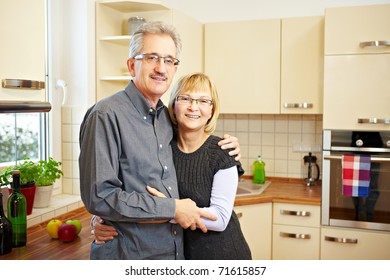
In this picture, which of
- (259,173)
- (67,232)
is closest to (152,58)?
(67,232)

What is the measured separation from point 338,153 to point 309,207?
1.16 feet

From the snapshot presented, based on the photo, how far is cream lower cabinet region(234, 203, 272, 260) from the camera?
2.71m

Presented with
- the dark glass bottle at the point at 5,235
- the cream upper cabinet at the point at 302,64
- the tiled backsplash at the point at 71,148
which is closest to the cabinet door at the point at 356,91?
the cream upper cabinet at the point at 302,64

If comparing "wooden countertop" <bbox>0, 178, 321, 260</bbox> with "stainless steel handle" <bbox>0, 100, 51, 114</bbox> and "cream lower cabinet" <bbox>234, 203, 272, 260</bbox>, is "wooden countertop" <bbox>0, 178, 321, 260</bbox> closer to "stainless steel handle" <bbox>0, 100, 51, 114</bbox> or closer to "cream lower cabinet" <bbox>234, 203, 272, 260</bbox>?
"cream lower cabinet" <bbox>234, 203, 272, 260</bbox>

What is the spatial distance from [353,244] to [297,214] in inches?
13.7

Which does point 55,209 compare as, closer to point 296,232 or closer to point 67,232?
point 67,232

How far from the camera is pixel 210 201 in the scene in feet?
4.85

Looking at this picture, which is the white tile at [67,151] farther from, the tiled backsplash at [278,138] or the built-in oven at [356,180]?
the built-in oven at [356,180]

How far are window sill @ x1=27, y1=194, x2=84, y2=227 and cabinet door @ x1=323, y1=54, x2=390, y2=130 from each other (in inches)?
58.4

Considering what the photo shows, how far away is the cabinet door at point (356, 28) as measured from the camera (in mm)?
2518

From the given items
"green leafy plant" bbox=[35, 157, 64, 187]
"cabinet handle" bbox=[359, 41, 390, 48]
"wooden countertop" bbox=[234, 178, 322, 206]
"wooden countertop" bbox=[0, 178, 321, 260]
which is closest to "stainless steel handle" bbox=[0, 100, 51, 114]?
"wooden countertop" bbox=[0, 178, 321, 260]

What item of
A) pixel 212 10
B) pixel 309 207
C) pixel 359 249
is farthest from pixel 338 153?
pixel 212 10

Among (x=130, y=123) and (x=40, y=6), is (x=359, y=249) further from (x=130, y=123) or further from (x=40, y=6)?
(x=40, y=6)

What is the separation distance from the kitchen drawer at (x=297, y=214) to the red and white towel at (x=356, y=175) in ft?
0.72
